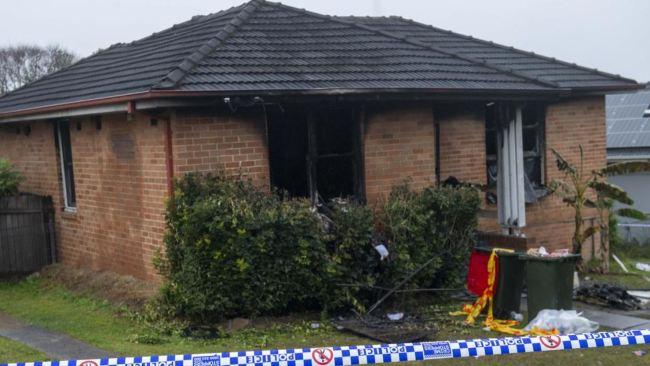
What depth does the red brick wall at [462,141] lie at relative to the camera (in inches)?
498

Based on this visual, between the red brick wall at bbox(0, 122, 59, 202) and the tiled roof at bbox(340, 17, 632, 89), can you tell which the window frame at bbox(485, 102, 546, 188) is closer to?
the tiled roof at bbox(340, 17, 632, 89)

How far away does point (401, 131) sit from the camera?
37.3 feet

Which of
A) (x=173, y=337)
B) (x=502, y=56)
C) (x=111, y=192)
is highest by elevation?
(x=502, y=56)

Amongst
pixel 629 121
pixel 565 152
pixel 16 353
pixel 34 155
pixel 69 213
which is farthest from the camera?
pixel 629 121

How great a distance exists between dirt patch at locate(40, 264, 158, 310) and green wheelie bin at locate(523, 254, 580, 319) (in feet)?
16.2

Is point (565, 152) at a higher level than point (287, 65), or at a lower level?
lower

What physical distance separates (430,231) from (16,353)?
5402 millimetres

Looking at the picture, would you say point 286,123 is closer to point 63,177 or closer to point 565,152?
point 63,177

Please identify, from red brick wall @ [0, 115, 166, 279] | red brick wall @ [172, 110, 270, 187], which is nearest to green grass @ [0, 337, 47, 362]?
red brick wall @ [0, 115, 166, 279]

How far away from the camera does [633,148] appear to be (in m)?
22.2

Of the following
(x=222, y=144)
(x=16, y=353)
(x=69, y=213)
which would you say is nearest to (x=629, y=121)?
(x=222, y=144)

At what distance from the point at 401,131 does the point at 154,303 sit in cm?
437

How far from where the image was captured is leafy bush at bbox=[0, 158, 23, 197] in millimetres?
12883

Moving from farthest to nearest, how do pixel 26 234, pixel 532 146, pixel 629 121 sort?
pixel 629 121 < pixel 532 146 < pixel 26 234
